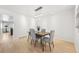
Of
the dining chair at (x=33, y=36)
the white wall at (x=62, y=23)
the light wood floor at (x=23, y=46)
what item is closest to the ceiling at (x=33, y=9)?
the white wall at (x=62, y=23)

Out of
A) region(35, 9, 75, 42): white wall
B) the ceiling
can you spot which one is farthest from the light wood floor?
the ceiling

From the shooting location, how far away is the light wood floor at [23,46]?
2.02 metres

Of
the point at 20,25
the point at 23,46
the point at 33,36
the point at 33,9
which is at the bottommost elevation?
the point at 23,46

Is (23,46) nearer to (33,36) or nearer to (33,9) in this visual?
(33,36)

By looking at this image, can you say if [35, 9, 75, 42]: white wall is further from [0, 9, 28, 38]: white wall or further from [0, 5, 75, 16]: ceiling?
[0, 9, 28, 38]: white wall

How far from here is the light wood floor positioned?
2.02 meters

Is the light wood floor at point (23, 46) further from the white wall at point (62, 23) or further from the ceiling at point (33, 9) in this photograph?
the ceiling at point (33, 9)

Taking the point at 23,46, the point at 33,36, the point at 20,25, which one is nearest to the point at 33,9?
the point at 20,25

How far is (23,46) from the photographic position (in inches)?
81.3

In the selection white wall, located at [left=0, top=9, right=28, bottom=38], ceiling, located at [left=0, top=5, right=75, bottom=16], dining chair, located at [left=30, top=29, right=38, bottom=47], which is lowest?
dining chair, located at [left=30, top=29, right=38, bottom=47]
